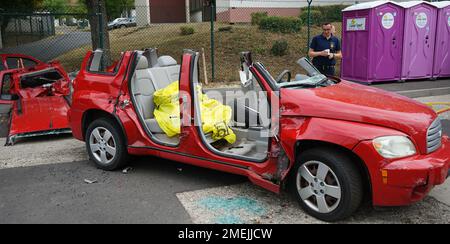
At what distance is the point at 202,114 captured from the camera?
5.04 metres

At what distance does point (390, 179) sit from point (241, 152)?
5.30 ft

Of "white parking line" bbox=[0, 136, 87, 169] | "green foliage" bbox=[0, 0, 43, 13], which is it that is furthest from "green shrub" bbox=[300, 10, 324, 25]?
"white parking line" bbox=[0, 136, 87, 169]

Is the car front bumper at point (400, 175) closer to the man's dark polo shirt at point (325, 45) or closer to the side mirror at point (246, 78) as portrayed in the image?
the side mirror at point (246, 78)

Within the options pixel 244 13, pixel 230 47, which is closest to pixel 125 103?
pixel 230 47

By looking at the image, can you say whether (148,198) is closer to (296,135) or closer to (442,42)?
(296,135)

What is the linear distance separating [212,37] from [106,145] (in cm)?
744

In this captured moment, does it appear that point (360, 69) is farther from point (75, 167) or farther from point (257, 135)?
point (75, 167)

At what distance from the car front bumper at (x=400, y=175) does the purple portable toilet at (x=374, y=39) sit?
8435 millimetres

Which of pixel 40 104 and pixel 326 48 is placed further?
pixel 326 48

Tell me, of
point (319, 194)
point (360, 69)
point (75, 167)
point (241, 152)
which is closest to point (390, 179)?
point (319, 194)

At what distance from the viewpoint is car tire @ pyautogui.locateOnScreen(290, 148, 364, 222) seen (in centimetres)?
366

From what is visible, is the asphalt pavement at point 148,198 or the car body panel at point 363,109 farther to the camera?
the asphalt pavement at point 148,198

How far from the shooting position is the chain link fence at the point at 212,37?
15094mm

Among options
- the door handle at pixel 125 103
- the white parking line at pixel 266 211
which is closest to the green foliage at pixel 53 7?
the door handle at pixel 125 103
